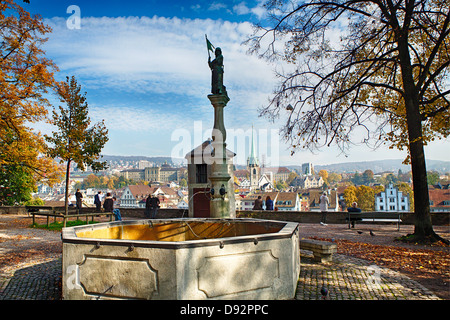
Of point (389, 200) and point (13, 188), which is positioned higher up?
point (13, 188)

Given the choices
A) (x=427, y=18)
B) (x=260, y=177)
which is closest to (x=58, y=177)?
(x=427, y=18)

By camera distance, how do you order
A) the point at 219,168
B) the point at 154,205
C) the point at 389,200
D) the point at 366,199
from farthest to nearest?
the point at 389,200
the point at 366,199
the point at 154,205
the point at 219,168

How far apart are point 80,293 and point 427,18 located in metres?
12.5

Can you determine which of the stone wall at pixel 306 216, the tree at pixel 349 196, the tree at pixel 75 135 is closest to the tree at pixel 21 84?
the tree at pixel 75 135

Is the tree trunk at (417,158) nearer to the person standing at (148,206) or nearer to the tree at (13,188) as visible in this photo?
the person standing at (148,206)

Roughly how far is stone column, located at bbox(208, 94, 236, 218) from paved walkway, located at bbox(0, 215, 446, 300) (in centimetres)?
237

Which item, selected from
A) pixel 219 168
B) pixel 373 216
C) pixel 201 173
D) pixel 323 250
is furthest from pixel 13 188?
pixel 323 250

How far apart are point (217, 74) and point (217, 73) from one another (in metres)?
0.04

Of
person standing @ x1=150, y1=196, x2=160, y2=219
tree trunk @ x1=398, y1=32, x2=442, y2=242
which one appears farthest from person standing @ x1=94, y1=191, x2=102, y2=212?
tree trunk @ x1=398, y1=32, x2=442, y2=242

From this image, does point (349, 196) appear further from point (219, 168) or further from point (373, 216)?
point (219, 168)

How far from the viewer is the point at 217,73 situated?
31.7ft

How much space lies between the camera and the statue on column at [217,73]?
9491 mm

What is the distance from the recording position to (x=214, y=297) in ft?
16.0

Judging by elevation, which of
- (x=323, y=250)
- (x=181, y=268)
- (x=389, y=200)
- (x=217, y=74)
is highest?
(x=217, y=74)
